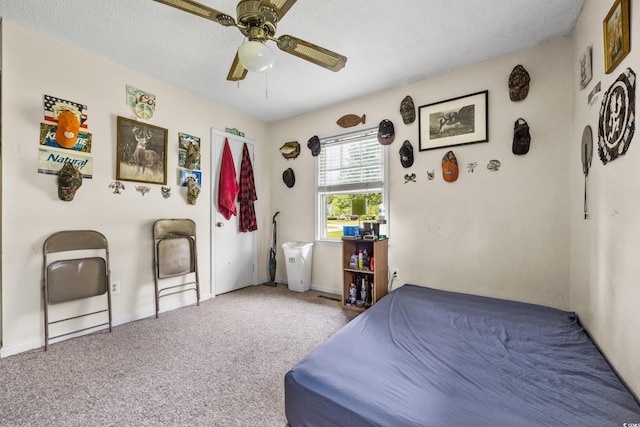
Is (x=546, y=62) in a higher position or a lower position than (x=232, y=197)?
higher

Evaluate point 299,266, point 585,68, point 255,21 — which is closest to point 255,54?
point 255,21

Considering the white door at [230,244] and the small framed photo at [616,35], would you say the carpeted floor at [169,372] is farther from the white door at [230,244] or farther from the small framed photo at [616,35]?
the small framed photo at [616,35]

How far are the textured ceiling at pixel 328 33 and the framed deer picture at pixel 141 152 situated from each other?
0.61m

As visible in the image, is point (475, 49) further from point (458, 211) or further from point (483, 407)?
point (483, 407)

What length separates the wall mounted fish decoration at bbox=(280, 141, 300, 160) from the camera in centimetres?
401

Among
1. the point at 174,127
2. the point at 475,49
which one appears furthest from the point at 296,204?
the point at 475,49

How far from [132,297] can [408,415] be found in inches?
112

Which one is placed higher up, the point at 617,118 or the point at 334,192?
the point at 617,118

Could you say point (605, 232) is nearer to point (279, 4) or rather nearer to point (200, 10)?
point (279, 4)

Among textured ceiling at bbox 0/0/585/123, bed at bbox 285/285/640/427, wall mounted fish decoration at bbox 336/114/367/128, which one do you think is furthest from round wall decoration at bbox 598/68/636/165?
wall mounted fish decoration at bbox 336/114/367/128

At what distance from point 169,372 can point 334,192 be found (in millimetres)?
2649

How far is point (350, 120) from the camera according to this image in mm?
3494

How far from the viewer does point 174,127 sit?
123 inches

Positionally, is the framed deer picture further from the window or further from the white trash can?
the window
